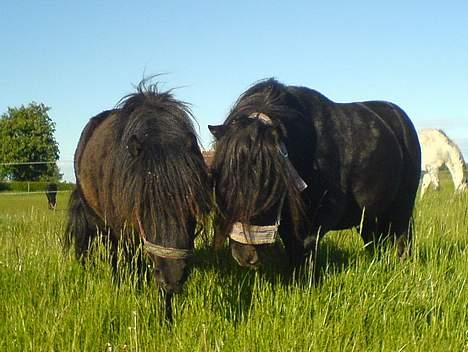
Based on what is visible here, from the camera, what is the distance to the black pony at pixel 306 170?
4.23m

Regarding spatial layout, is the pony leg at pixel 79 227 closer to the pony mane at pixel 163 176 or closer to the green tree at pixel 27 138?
the pony mane at pixel 163 176

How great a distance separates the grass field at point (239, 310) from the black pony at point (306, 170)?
44 cm

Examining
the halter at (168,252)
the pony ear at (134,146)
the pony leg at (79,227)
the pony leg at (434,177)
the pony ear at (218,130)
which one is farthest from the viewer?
the pony leg at (434,177)

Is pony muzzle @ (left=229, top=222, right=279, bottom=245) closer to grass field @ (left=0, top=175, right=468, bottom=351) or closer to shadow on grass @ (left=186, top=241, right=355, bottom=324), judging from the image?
shadow on grass @ (left=186, top=241, right=355, bottom=324)

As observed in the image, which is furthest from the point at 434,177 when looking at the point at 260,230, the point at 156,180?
the point at 156,180

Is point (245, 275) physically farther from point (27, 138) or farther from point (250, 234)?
point (27, 138)

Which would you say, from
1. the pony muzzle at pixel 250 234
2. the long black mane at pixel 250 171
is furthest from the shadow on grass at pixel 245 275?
the long black mane at pixel 250 171

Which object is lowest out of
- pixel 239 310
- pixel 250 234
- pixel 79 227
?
pixel 239 310

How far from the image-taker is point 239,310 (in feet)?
14.1

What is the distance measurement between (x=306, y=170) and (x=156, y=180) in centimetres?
165

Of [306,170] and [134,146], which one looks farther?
[306,170]

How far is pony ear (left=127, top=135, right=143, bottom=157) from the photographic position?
13.6ft

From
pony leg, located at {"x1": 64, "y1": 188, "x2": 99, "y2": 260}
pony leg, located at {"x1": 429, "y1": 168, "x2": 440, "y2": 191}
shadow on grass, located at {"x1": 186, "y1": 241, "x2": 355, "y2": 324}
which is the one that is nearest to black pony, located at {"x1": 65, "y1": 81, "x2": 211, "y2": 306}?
shadow on grass, located at {"x1": 186, "y1": 241, "x2": 355, "y2": 324}

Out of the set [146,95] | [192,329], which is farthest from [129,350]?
[146,95]
